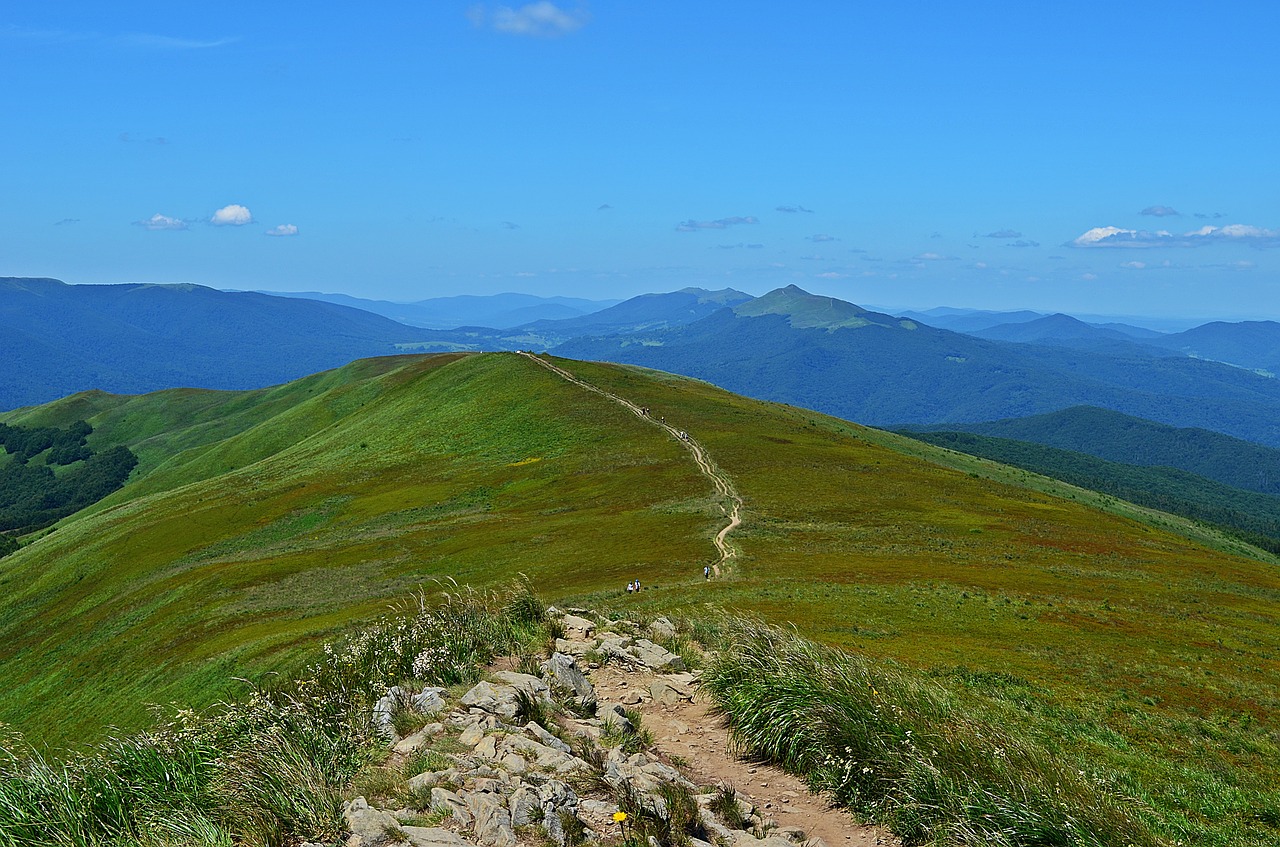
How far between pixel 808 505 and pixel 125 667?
51.8 metres

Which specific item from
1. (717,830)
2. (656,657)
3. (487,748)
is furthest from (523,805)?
(656,657)

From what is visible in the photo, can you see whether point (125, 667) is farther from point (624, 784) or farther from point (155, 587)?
point (624, 784)

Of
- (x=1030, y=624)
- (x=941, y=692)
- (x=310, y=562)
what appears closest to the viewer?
(x=941, y=692)

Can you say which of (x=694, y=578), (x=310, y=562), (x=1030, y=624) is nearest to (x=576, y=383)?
(x=310, y=562)

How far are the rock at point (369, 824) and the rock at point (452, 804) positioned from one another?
0.69 meters

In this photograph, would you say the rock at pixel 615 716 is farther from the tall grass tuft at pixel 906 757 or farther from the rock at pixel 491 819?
the rock at pixel 491 819

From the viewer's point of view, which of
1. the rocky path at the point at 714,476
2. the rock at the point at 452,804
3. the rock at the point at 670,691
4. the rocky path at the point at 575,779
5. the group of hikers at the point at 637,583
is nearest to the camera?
the rocky path at the point at 575,779

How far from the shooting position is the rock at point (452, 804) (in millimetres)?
11455

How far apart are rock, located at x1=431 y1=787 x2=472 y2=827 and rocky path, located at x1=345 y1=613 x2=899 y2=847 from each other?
2 cm

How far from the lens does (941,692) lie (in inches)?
691

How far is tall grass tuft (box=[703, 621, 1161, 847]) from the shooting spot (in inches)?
433

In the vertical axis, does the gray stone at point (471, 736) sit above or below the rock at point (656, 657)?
Answer: above

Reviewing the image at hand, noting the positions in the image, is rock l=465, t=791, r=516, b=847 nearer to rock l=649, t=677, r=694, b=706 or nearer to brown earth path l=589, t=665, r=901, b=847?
brown earth path l=589, t=665, r=901, b=847

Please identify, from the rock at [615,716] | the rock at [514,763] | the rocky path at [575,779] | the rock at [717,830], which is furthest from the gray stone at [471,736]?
the rock at [717,830]
